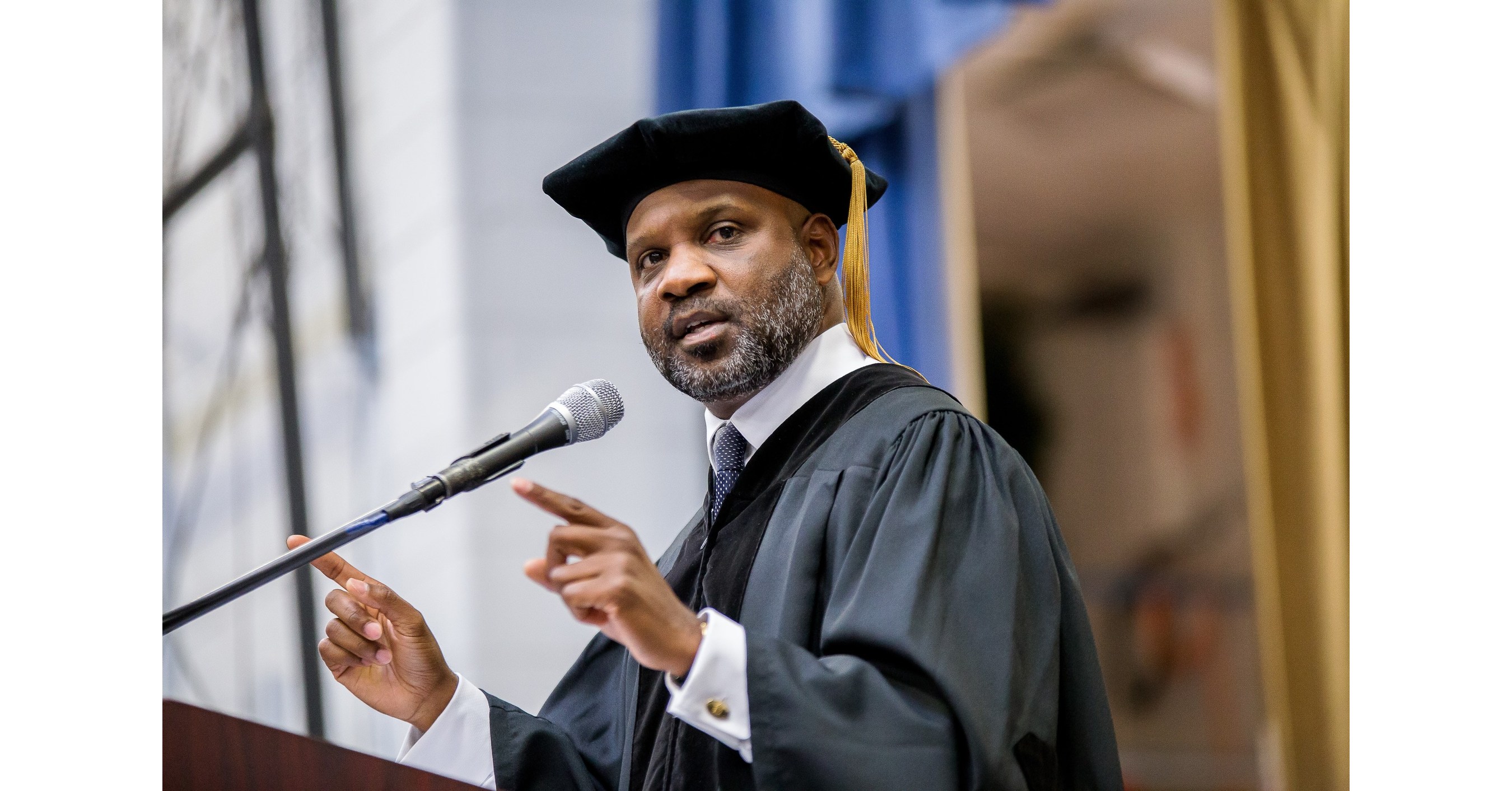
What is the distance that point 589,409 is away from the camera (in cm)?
165

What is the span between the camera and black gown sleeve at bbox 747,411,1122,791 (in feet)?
4.49

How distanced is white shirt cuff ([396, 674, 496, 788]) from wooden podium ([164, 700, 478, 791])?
0.54 m

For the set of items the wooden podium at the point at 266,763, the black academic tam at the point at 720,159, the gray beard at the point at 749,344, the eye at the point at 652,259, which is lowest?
the wooden podium at the point at 266,763

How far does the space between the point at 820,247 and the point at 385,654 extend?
86 cm

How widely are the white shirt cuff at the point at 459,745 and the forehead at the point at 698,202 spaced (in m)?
0.71

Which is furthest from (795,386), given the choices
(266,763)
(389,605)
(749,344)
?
(266,763)

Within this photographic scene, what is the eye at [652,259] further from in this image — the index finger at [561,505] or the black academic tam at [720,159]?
the index finger at [561,505]

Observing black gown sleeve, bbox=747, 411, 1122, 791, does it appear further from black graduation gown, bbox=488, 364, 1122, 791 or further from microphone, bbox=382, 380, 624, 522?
microphone, bbox=382, 380, 624, 522

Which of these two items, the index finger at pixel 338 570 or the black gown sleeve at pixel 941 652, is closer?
the black gown sleeve at pixel 941 652

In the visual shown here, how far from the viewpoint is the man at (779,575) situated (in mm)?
1372

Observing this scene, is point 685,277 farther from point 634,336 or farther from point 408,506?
point 634,336

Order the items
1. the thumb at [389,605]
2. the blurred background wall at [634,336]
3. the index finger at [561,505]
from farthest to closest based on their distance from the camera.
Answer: the blurred background wall at [634,336] < the thumb at [389,605] < the index finger at [561,505]

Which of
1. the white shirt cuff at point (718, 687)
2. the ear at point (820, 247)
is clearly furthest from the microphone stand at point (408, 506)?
the ear at point (820, 247)

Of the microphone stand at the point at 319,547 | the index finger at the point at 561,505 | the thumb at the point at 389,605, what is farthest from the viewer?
the thumb at the point at 389,605
